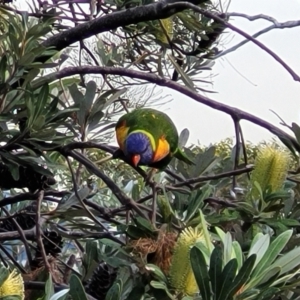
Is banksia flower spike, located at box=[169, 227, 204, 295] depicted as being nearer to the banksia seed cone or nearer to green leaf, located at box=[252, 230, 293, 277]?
green leaf, located at box=[252, 230, 293, 277]

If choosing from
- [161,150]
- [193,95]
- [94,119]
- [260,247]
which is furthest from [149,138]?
[260,247]

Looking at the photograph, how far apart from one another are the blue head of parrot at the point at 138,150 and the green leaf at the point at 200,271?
0.37 metres

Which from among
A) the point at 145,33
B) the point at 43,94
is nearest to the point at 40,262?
the point at 43,94

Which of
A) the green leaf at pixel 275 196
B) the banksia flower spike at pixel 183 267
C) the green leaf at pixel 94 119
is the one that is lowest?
the banksia flower spike at pixel 183 267

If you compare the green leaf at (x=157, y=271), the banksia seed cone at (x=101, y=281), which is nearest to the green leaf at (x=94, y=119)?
the banksia seed cone at (x=101, y=281)

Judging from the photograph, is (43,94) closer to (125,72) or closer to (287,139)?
(125,72)

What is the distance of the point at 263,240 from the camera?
475mm

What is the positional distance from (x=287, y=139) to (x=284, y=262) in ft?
0.48

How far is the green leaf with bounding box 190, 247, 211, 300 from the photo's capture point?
41 centimetres

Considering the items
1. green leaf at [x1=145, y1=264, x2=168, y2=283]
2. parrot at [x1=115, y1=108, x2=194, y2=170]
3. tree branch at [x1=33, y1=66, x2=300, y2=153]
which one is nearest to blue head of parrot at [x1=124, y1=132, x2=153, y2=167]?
parrot at [x1=115, y1=108, x2=194, y2=170]

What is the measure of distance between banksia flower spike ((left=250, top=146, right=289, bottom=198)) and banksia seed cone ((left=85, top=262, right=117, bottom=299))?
17cm

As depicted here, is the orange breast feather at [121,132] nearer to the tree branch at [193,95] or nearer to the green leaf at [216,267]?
the tree branch at [193,95]

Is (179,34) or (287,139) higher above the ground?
(179,34)

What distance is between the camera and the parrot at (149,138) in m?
0.85
